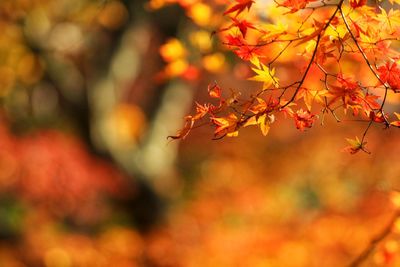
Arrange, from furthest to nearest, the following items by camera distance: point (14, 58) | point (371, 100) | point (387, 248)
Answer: point (14, 58) < point (387, 248) < point (371, 100)

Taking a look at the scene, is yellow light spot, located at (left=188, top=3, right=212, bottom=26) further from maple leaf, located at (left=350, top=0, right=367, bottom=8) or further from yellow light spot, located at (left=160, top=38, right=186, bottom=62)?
maple leaf, located at (left=350, top=0, right=367, bottom=8)

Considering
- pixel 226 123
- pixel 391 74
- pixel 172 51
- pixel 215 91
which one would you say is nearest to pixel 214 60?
pixel 172 51

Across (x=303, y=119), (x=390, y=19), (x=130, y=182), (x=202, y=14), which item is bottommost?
(x=130, y=182)

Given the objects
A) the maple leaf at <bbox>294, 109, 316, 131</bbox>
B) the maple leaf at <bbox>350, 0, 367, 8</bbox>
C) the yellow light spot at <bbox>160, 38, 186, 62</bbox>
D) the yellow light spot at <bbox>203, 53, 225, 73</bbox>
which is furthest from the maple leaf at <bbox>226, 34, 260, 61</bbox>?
the yellow light spot at <bbox>160, 38, 186, 62</bbox>

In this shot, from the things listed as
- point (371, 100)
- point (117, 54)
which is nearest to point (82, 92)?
point (117, 54)

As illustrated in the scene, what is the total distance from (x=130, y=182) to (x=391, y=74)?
232 inches

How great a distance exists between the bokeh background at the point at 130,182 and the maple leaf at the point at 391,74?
2.30 m

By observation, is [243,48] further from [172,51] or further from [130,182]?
[130,182]

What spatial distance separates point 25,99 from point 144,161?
8.61 meters

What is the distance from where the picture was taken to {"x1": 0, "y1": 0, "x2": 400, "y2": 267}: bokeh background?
7391 mm

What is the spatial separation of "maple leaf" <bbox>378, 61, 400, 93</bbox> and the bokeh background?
2.30m

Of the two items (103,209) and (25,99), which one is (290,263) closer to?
(103,209)

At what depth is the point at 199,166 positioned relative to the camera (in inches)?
543

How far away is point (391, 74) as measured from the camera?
87.7 inches
